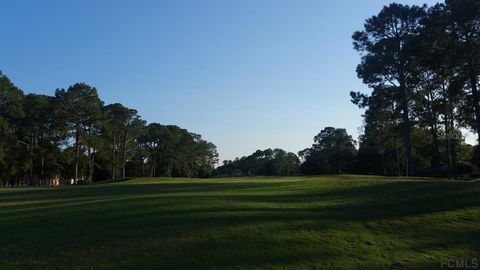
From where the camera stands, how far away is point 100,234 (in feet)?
39.6

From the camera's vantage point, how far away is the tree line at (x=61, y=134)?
80.6 meters

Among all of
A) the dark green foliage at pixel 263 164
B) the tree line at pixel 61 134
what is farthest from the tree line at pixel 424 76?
the dark green foliage at pixel 263 164

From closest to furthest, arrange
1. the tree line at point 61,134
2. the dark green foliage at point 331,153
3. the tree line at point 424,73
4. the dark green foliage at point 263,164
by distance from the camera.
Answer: the tree line at point 424,73 → the tree line at point 61,134 → the dark green foliage at point 331,153 → the dark green foliage at point 263,164

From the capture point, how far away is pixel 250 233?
1205 centimetres

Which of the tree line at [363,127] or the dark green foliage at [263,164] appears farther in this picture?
the dark green foliage at [263,164]

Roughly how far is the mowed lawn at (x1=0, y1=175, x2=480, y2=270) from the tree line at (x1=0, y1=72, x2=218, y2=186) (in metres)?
67.8

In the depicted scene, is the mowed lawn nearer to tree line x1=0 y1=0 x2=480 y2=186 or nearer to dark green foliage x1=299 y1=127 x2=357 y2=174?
A: tree line x1=0 y1=0 x2=480 y2=186

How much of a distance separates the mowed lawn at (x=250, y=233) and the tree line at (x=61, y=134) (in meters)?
67.8

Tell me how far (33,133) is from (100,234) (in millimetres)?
80253

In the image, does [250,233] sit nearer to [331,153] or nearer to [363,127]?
[363,127]

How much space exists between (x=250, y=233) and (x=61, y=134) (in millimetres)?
81333

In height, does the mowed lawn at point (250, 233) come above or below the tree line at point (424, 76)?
below

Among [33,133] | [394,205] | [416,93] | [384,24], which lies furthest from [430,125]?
[33,133]

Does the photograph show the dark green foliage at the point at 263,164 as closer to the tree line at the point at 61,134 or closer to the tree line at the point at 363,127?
the tree line at the point at 363,127
